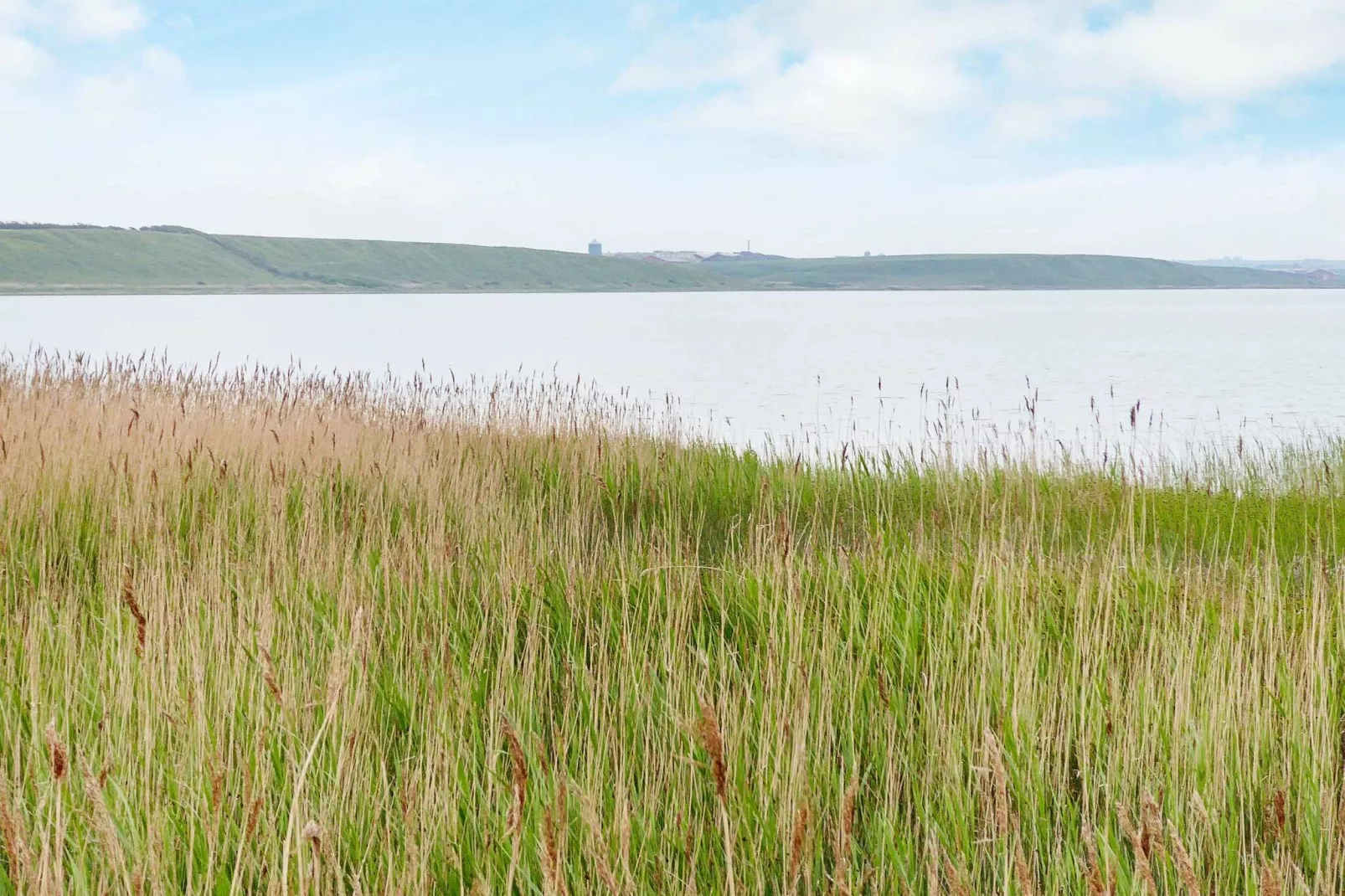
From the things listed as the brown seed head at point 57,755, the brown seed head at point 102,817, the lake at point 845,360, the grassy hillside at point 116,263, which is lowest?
the lake at point 845,360

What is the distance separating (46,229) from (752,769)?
6640 inches

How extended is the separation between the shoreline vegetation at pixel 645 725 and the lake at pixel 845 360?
13.8ft

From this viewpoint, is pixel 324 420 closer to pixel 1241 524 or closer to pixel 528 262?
pixel 1241 524

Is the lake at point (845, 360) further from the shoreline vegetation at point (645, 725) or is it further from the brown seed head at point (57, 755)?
the brown seed head at point (57, 755)

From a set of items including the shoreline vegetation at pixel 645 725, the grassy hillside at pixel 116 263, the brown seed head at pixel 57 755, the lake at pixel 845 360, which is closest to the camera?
the brown seed head at pixel 57 755

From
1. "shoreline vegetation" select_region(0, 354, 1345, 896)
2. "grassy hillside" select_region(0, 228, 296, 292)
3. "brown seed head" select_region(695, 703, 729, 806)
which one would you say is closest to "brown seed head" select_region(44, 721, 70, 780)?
"shoreline vegetation" select_region(0, 354, 1345, 896)

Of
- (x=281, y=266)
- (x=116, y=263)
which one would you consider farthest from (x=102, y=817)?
(x=281, y=266)

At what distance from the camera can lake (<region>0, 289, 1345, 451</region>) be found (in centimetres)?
2047

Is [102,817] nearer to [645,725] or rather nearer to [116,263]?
[645,725]

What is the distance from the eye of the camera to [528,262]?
17350cm

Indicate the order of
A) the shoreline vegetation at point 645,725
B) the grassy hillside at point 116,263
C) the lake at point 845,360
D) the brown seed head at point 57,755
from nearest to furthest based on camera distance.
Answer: the brown seed head at point 57,755 → the shoreline vegetation at point 645,725 → the lake at point 845,360 → the grassy hillside at point 116,263

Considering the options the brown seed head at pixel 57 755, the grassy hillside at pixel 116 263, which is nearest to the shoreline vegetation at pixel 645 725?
the brown seed head at pixel 57 755

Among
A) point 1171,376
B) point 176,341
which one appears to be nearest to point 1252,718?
point 1171,376

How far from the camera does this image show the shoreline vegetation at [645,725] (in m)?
2.34
